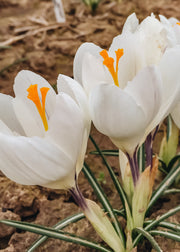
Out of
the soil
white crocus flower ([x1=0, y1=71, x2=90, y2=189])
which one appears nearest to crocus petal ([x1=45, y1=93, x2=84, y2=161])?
white crocus flower ([x1=0, y1=71, x2=90, y2=189])

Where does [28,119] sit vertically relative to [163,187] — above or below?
above

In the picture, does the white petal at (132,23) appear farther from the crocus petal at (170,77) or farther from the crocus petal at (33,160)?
the crocus petal at (33,160)

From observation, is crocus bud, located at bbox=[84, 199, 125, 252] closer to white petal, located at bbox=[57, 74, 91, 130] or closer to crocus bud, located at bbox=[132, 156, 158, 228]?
crocus bud, located at bbox=[132, 156, 158, 228]

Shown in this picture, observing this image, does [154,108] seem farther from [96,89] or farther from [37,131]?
[37,131]

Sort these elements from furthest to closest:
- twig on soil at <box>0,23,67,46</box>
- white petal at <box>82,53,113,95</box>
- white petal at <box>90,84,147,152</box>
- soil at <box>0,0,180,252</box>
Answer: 1. twig on soil at <box>0,23,67,46</box>
2. soil at <box>0,0,180,252</box>
3. white petal at <box>82,53,113,95</box>
4. white petal at <box>90,84,147,152</box>

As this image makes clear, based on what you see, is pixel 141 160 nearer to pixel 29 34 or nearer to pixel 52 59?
pixel 52 59

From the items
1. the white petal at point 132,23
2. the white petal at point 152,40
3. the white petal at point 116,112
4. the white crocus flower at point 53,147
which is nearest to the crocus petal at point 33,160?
the white crocus flower at point 53,147

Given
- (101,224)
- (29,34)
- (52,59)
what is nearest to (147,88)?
(101,224)
